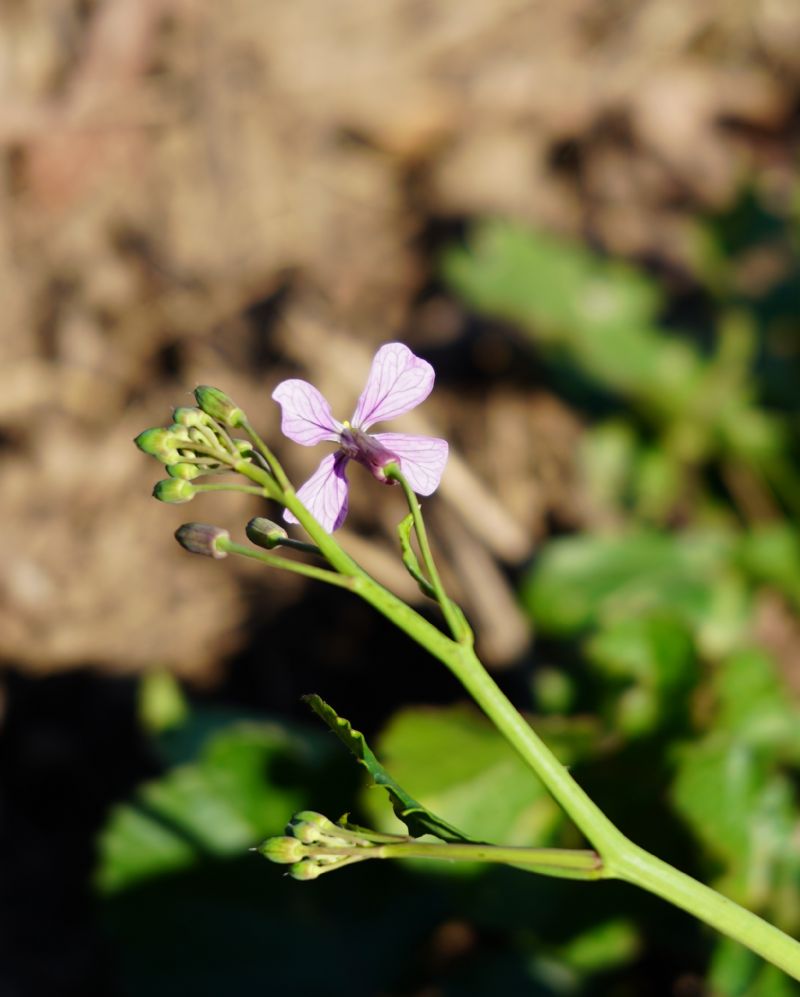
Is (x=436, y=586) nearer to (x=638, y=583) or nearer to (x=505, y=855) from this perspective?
(x=505, y=855)

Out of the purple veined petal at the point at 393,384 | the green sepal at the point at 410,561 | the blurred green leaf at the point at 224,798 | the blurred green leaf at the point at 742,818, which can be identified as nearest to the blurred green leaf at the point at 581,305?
the blurred green leaf at the point at 742,818

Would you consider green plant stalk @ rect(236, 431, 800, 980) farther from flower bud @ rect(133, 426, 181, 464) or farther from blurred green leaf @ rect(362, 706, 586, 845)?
blurred green leaf @ rect(362, 706, 586, 845)

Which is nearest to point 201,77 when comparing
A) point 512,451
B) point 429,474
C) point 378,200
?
point 378,200

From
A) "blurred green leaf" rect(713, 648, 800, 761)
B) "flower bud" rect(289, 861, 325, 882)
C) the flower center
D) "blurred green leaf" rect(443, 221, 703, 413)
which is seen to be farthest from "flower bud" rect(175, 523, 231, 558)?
"blurred green leaf" rect(443, 221, 703, 413)

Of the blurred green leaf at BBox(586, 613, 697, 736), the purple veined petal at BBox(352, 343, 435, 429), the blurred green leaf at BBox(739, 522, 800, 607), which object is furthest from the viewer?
the blurred green leaf at BBox(739, 522, 800, 607)

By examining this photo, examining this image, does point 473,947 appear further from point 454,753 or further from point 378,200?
point 378,200

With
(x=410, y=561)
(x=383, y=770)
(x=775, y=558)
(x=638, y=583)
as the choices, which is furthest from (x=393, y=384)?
(x=775, y=558)

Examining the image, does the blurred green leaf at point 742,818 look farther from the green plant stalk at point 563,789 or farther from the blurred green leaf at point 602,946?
the green plant stalk at point 563,789
